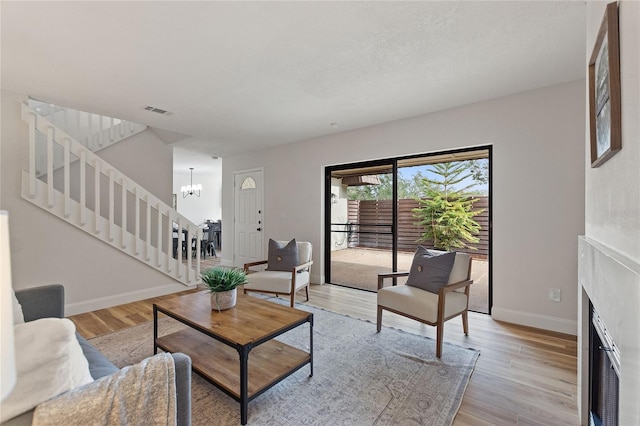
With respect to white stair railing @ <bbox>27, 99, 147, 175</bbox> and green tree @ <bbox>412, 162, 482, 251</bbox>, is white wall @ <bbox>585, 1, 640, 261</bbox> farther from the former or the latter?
white stair railing @ <bbox>27, 99, 147, 175</bbox>

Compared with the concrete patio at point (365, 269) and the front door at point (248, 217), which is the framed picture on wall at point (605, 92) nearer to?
the concrete patio at point (365, 269)

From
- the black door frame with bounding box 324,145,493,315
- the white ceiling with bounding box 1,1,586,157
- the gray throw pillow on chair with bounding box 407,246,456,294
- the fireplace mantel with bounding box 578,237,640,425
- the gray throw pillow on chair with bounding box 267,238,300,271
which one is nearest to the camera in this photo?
the fireplace mantel with bounding box 578,237,640,425

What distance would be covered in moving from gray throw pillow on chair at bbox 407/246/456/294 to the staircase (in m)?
3.35

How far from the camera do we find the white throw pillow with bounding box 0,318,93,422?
0.80m

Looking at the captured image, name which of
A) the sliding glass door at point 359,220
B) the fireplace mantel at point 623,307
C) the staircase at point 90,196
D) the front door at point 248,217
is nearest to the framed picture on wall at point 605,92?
the fireplace mantel at point 623,307

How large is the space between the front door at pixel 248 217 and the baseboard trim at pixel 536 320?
3969mm

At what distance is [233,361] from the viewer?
1.94 meters

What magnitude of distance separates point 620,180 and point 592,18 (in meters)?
1.13

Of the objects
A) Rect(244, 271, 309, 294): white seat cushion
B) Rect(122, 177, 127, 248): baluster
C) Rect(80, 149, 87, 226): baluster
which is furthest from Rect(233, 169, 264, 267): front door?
Rect(80, 149, 87, 226): baluster

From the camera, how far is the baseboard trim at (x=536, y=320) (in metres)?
2.71

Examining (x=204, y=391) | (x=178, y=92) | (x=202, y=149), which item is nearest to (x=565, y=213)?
(x=204, y=391)

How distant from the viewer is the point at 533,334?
2725 mm

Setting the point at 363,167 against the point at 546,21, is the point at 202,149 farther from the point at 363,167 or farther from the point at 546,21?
the point at 546,21

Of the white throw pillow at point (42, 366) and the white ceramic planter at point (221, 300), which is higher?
the white throw pillow at point (42, 366)
